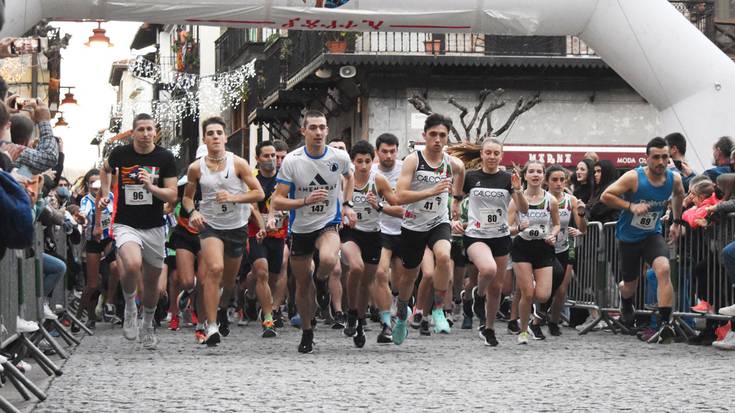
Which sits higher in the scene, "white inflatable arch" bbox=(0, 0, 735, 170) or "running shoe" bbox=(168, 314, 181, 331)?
"white inflatable arch" bbox=(0, 0, 735, 170)

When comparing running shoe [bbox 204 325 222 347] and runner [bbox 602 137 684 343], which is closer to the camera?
running shoe [bbox 204 325 222 347]

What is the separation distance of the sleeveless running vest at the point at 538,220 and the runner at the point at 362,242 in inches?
56.0

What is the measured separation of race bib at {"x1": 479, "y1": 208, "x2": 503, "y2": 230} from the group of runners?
0.01 m

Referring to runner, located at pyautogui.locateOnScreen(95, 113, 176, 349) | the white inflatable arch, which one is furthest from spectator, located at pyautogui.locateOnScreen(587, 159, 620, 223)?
runner, located at pyautogui.locateOnScreen(95, 113, 176, 349)

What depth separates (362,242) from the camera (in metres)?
13.5

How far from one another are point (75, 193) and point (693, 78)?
10792mm

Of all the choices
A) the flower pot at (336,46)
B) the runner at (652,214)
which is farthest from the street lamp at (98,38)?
Answer: the runner at (652,214)

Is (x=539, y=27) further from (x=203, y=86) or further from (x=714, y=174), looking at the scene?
(x=203, y=86)

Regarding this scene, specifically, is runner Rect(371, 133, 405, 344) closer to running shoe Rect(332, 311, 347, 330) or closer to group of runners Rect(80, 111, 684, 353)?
group of runners Rect(80, 111, 684, 353)

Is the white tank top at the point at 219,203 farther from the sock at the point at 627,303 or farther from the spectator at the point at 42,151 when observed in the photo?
the sock at the point at 627,303

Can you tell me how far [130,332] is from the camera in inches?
507

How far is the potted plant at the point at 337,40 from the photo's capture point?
1239 inches

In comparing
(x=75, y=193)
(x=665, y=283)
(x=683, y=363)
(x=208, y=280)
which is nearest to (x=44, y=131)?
(x=208, y=280)

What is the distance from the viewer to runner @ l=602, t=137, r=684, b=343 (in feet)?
42.8
